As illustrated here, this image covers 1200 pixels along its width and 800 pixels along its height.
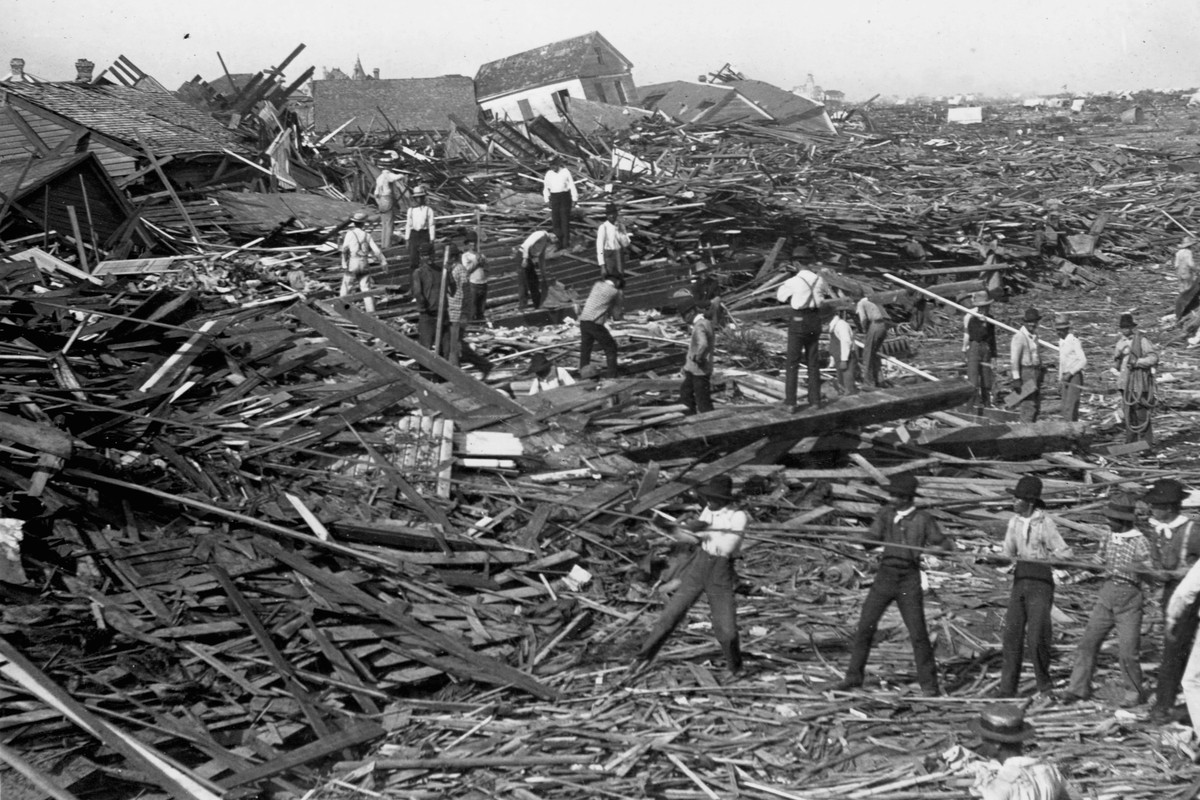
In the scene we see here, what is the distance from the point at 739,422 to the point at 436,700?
4594 millimetres

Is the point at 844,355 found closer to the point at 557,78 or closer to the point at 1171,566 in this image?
the point at 1171,566

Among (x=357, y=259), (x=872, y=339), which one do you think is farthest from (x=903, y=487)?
(x=357, y=259)

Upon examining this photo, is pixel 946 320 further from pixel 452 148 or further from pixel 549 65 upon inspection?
pixel 549 65

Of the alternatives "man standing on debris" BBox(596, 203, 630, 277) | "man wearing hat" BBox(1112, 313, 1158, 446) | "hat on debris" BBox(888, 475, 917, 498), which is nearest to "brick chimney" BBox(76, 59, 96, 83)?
"man standing on debris" BBox(596, 203, 630, 277)

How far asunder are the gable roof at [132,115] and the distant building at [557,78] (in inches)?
888

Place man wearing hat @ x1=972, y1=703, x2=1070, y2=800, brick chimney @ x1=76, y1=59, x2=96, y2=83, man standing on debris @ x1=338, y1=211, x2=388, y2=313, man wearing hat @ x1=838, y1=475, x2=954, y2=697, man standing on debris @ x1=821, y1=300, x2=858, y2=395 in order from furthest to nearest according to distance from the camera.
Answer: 1. brick chimney @ x1=76, y1=59, x2=96, y2=83
2. man standing on debris @ x1=338, y1=211, x2=388, y2=313
3. man standing on debris @ x1=821, y1=300, x2=858, y2=395
4. man wearing hat @ x1=838, y1=475, x2=954, y2=697
5. man wearing hat @ x1=972, y1=703, x2=1070, y2=800

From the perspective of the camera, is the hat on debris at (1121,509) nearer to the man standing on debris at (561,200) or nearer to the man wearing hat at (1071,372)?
the man wearing hat at (1071,372)

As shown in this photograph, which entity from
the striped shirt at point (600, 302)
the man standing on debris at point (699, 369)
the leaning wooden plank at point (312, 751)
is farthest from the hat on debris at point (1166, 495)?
the striped shirt at point (600, 302)

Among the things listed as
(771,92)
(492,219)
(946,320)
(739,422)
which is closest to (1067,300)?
(946,320)

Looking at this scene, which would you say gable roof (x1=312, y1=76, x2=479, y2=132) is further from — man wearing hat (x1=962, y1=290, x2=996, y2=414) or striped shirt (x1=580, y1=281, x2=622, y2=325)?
striped shirt (x1=580, y1=281, x2=622, y2=325)

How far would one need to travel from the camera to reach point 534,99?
49.4 m

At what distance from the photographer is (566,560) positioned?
31.0 ft

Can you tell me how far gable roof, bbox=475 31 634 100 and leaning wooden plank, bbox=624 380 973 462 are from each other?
39.1 m

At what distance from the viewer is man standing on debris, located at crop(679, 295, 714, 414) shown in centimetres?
1169
